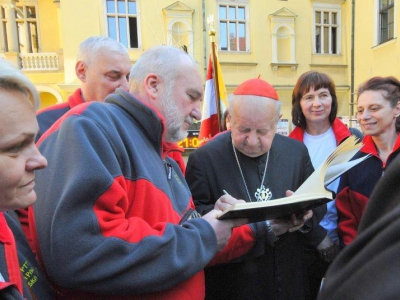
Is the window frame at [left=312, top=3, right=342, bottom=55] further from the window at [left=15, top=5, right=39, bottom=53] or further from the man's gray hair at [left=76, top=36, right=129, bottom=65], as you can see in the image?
the man's gray hair at [left=76, top=36, right=129, bottom=65]

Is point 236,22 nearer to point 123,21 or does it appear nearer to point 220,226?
point 123,21

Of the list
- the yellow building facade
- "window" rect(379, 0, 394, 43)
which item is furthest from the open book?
"window" rect(379, 0, 394, 43)

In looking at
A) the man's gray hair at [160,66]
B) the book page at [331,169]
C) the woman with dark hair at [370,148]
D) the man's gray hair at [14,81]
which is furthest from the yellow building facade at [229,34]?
the man's gray hair at [14,81]

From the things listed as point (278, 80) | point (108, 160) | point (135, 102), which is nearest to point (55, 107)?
point (135, 102)

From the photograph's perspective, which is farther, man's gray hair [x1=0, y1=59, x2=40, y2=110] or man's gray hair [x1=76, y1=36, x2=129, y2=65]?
man's gray hair [x1=76, y1=36, x2=129, y2=65]

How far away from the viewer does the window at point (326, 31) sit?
45.3 ft

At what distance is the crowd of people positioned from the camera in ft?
2.47

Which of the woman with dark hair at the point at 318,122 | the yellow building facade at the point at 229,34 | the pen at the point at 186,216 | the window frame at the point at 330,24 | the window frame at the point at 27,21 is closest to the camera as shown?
the pen at the point at 186,216

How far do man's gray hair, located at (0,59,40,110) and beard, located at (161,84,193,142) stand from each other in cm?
55

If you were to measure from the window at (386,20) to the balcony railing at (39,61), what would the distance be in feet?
41.6

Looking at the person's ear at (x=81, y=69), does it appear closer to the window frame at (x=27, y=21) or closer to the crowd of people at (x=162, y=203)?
the crowd of people at (x=162, y=203)

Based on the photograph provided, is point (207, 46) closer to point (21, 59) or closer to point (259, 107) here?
point (21, 59)

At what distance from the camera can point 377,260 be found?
1.38ft

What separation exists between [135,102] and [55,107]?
4.85 ft
